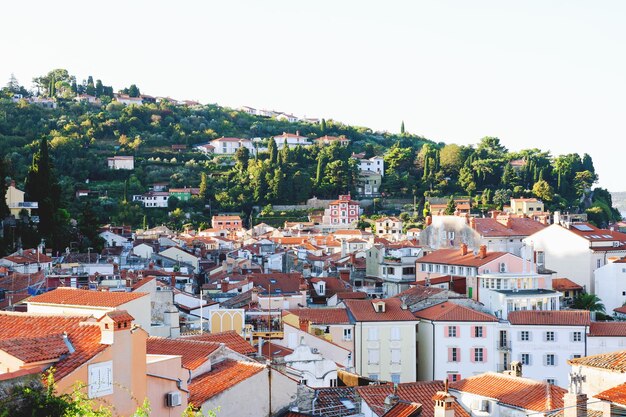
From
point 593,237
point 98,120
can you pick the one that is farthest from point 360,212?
point 593,237

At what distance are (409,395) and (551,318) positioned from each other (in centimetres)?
1725

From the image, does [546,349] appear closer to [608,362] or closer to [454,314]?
[454,314]

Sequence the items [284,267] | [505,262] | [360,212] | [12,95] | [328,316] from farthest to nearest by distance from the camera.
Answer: [12,95], [360,212], [284,267], [505,262], [328,316]

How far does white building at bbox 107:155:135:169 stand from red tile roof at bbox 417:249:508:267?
7570cm

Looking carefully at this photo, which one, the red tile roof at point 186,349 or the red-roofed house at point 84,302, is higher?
the red-roofed house at point 84,302

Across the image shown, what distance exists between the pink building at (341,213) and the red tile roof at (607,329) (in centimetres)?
6975

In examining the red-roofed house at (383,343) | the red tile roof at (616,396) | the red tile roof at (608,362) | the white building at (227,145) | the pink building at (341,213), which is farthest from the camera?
the white building at (227,145)

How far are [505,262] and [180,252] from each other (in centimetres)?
2563

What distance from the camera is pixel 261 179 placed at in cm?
11256

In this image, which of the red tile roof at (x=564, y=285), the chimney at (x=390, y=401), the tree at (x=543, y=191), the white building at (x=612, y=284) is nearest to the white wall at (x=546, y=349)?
the red tile roof at (x=564, y=285)

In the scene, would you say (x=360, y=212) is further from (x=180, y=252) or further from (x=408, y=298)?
(x=408, y=298)

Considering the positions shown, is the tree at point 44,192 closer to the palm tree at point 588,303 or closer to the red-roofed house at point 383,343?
the red-roofed house at point 383,343

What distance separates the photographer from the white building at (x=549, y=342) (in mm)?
36438

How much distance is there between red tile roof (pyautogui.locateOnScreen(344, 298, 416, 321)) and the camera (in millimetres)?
35688
